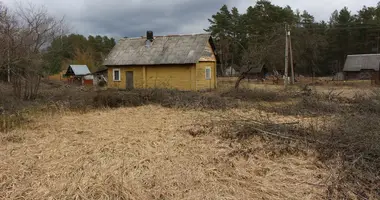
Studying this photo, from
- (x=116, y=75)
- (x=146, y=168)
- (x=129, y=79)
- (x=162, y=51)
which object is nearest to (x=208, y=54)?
(x=162, y=51)

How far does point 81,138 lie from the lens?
6.36m

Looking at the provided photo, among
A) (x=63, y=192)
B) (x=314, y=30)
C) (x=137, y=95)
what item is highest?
(x=314, y=30)

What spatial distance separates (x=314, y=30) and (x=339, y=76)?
10525mm

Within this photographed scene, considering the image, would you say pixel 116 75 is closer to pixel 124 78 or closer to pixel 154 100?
pixel 124 78

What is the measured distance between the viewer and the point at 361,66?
1558 inches

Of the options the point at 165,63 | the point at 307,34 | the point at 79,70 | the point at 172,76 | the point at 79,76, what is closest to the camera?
the point at 165,63

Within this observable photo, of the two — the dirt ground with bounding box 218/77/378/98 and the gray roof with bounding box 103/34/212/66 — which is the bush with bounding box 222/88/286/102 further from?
the gray roof with bounding box 103/34/212/66

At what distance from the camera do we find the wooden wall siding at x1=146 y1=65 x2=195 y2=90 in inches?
772

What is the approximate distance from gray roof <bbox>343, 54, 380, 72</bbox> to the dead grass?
129ft

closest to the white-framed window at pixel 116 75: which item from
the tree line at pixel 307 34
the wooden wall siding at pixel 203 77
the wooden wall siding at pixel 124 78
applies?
the wooden wall siding at pixel 124 78

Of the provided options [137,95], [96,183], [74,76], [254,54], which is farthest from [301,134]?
[74,76]

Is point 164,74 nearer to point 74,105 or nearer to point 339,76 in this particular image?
point 74,105

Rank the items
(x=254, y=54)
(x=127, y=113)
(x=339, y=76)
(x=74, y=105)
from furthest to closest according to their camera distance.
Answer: (x=339, y=76) → (x=254, y=54) → (x=74, y=105) → (x=127, y=113)

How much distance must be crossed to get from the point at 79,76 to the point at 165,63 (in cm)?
1455
